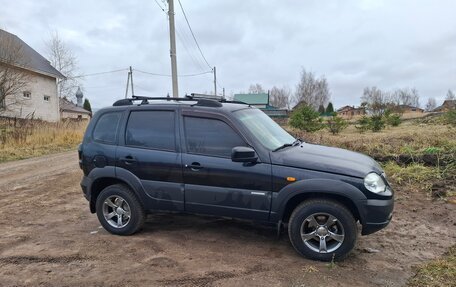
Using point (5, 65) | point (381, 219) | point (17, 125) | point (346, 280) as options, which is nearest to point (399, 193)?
point (381, 219)

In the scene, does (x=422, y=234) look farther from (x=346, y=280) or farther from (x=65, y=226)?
(x=65, y=226)

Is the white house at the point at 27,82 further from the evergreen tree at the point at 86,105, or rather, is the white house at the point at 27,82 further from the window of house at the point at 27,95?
the evergreen tree at the point at 86,105

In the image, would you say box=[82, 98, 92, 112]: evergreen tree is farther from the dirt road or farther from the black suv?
the black suv

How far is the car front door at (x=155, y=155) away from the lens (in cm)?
503

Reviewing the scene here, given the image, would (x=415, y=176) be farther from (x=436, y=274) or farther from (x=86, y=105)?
(x=86, y=105)

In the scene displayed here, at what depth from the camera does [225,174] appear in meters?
4.72

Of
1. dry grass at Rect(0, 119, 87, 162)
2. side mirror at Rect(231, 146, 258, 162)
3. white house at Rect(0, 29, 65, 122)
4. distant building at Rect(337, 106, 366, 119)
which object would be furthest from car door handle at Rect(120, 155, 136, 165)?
white house at Rect(0, 29, 65, 122)

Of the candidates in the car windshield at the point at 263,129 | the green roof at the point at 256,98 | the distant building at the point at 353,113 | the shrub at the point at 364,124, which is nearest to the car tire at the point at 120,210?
the car windshield at the point at 263,129

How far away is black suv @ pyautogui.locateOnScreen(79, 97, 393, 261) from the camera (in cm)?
435

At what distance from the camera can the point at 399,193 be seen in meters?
7.47

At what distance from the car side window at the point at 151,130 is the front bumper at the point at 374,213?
2483 mm

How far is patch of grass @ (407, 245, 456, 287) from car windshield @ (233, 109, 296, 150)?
2110 mm

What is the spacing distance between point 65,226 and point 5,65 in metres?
20.3

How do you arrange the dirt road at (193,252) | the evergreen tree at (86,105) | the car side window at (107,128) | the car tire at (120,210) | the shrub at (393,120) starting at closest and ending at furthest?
the dirt road at (193,252), the car tire at (120,210), the car side window at (107,128), the shrub at (393,120), the evergreen tree at (86,105)
